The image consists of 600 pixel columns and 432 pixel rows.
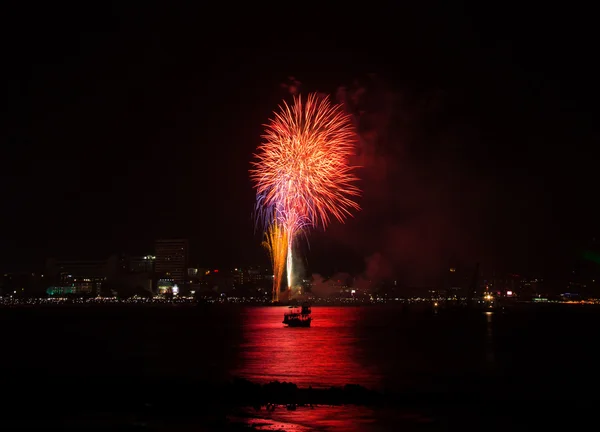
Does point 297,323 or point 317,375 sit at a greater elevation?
point 297,323

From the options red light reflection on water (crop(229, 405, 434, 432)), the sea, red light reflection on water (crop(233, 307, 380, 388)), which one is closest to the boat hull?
the sea

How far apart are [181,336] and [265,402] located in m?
40.1

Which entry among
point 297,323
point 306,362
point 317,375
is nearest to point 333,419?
point 317,375

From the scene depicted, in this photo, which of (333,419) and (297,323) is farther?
(297,323)

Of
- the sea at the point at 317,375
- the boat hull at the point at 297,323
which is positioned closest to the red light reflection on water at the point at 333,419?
the sea at the point at 317,375

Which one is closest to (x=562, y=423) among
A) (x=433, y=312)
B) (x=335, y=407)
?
(x=335, y=407)

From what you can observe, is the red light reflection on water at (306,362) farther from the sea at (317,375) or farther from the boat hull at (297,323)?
the boat hull at (297,323)

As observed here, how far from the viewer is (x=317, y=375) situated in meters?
31.7

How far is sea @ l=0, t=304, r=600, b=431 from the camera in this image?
1983cm

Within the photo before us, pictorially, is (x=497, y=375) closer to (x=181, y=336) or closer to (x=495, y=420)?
(x=495, y=420)

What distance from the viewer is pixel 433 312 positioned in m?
126

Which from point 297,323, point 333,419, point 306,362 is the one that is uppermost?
point 297,323

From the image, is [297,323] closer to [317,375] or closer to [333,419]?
[317,375]

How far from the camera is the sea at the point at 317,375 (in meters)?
19.8
